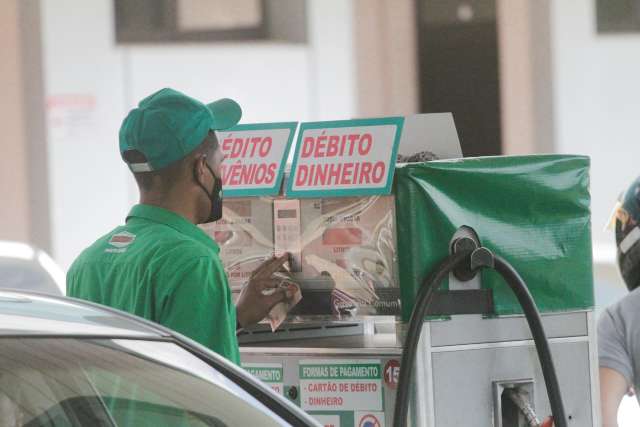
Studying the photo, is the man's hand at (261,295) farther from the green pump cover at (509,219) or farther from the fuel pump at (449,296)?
the green pump cover at (509,219)

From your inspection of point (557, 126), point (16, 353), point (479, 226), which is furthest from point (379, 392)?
point (557, 126)

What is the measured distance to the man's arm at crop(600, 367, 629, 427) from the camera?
Answer: 150 inches

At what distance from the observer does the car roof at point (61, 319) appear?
232 cm

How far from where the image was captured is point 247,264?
12.2ft

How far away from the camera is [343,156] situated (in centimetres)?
355

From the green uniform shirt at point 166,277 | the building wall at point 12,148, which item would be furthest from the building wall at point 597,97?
the green uniform shirt at point 166,277

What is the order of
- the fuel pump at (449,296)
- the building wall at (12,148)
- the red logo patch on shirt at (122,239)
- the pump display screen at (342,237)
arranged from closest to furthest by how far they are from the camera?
the red logo patch on shirt at (122,239) < the fuel pump at (449,296) < the pump display screen at (342,237) < the building wall at (12,148)

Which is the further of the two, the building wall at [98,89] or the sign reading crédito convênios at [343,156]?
the building wall at [98,89]

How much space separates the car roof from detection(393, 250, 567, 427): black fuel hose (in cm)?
90

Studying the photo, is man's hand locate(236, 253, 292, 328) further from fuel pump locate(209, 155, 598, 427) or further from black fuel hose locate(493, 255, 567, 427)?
black fuel hose locate(493, 255, 567, 427)

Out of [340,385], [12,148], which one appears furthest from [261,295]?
[12,148]

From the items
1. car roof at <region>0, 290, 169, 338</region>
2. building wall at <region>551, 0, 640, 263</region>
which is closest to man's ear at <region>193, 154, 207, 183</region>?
car roof at <region>0, 290, 169, 338</region>

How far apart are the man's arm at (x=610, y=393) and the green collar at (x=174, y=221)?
129 cm

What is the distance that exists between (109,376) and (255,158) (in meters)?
1.45
